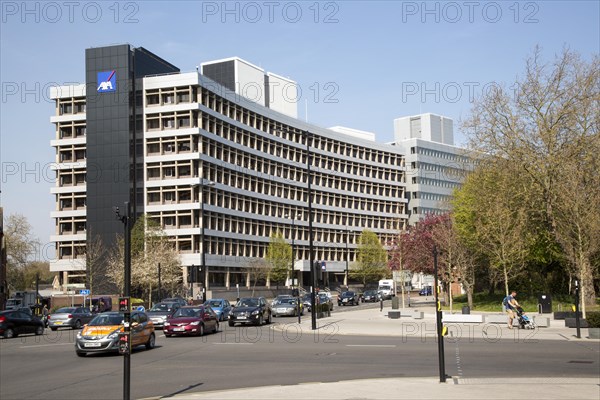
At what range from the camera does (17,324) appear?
1449 inches

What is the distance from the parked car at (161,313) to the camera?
39375mm

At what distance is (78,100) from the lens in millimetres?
96188

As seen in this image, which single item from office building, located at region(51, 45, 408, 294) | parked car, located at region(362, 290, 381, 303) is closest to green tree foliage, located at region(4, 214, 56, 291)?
office building, located at region(51, 45, 408, 294)

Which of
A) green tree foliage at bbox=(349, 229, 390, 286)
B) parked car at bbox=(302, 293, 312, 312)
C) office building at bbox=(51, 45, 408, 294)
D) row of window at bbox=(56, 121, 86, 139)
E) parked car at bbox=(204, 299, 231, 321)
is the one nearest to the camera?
parked car at bbox=(204, 299, 231, 321)

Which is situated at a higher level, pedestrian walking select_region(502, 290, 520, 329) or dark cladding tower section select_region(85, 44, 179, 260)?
dark cladding tower section select_region(85, 44, 179, 260)

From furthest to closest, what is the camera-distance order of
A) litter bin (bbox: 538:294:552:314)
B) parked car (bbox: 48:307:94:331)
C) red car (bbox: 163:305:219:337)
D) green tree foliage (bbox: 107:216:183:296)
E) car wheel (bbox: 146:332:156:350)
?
green tree foliage (bbox: 107:216:183:296) → litter bin (bbox: 538:294:552:314) → parked car (bbox: 48:307:94:331) → red car (bbox: 163:305:219:337) → car wheel (bbox: 146:332:156:350)

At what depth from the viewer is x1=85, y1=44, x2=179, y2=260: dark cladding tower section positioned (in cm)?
9125

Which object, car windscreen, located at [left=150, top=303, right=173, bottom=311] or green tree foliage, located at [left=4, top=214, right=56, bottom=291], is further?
green tree foliage, located at [left=4, top=214, right=56, bottom=291]

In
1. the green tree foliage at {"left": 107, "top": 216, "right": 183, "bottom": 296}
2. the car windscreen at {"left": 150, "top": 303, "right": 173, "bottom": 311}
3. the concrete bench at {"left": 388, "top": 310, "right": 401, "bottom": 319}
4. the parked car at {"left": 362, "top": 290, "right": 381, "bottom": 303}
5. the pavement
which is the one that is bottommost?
the parked car at {"left": 362, "top": 290, "right": 381, "bottom": 303}

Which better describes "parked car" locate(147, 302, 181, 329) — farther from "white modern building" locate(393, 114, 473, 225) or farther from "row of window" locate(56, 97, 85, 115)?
"white modern building" locate(393, 114, 473, 225)

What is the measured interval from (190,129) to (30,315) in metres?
55.1

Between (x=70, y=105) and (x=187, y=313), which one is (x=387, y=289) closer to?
(x=70, y=105)

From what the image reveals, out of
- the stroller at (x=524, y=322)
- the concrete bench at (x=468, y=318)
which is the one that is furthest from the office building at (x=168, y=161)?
the stroller at (x=524, y=322)

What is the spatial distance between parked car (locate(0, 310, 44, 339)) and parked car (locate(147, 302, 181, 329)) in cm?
599
